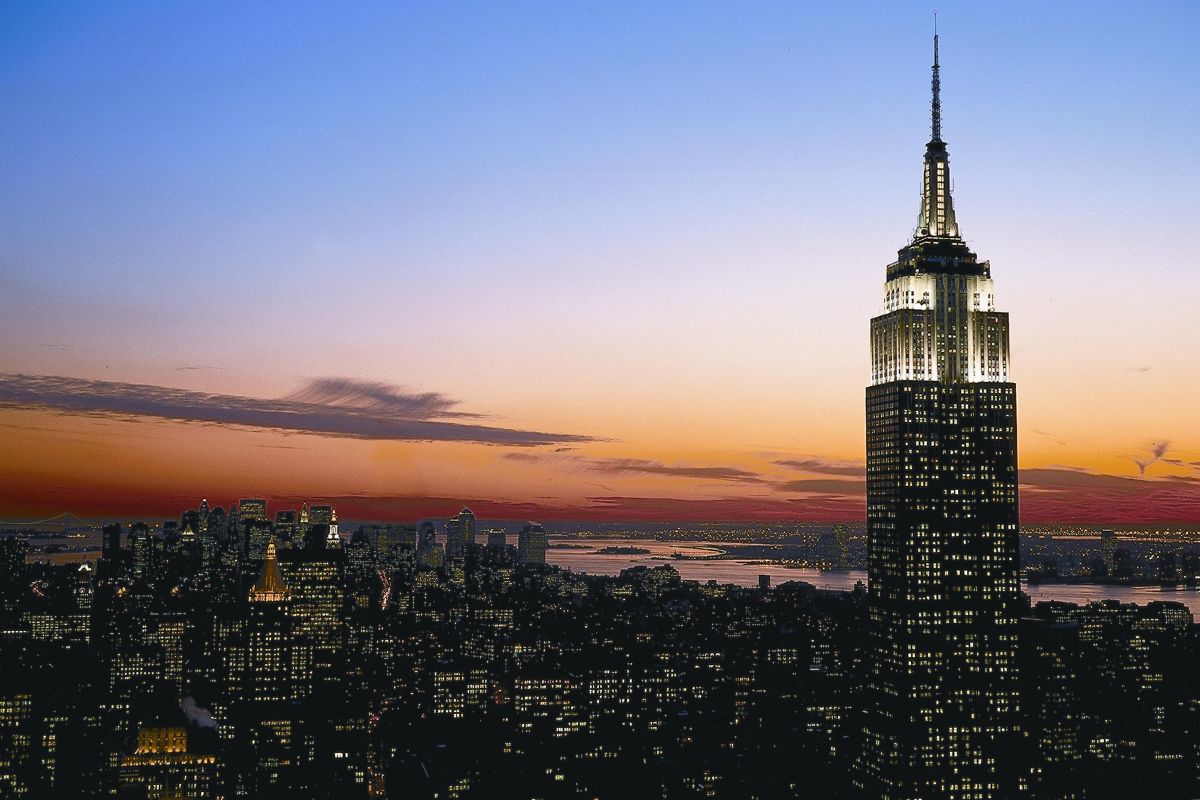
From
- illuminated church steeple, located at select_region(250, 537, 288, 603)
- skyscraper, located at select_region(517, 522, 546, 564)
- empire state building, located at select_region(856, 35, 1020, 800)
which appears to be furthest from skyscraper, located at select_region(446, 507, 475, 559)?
empire state building, located at select_region(856, 35, 1020, 800)

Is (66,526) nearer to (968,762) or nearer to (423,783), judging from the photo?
(423,783)

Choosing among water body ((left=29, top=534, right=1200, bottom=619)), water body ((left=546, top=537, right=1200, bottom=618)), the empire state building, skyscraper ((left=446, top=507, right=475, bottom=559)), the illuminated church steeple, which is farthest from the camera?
skyscraper ((left=446, top=507, right=475, bottom=559))

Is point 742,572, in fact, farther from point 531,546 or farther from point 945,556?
point 945,556

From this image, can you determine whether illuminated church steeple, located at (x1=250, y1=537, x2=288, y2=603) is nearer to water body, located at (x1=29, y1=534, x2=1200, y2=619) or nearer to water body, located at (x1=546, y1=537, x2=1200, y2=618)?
water body, located at (x1=29, y1=534, x2=1200, y2=619)

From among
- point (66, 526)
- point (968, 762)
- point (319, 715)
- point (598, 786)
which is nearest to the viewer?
point (968, 762)

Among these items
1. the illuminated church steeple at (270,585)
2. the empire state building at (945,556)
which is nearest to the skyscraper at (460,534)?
the illuminated church steeple at (270,585)

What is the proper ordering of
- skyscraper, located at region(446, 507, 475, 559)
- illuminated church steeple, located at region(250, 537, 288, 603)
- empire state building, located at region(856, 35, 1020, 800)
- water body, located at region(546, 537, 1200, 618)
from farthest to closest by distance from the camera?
skyscraper, located at region(446, 507, 475, 559)
water body, located at region(546, 537, 1200, 618)
illuminated church steeple, located at region(250, 537, 288, 603)
empire state building, located at region(856, 35, 1020, 800)

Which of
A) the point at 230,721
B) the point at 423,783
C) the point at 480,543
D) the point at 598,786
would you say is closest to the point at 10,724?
the point at 230,721
